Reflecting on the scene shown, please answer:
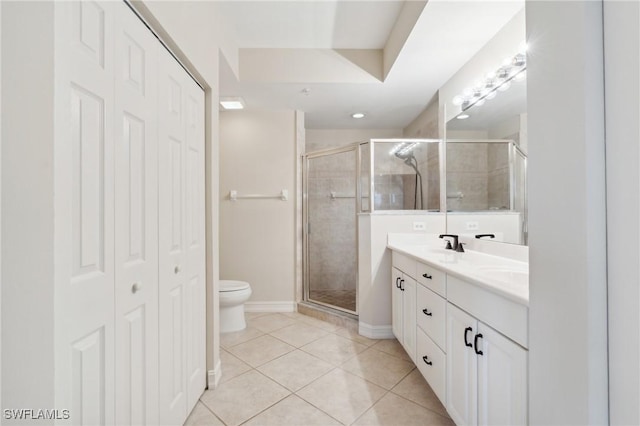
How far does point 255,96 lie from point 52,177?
7.92 feet

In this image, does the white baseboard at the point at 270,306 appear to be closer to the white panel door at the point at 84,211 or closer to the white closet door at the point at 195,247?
the white closet door at the point at 195,247

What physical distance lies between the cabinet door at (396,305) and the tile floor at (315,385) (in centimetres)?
15


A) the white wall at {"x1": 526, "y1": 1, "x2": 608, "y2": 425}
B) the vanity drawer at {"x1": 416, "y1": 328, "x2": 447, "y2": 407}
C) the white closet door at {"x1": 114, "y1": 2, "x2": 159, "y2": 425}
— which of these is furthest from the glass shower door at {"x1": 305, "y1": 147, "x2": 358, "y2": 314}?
the white wall at {"x1": 526, "y1": 1, "x2": 608, "y2": 425}

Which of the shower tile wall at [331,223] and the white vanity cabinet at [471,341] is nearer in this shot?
the white vanity cabinet at [471,341]

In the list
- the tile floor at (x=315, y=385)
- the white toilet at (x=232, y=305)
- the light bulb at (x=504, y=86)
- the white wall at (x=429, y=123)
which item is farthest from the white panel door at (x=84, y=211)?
the white wall at (x=429, y=123)

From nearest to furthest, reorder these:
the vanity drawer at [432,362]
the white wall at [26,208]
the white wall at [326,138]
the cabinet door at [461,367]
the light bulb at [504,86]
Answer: the white wall at [26,208] → the cabinet door at [461,367] → the vanity drawer at [432,362] → the light bulb at [504,86] → the white wall at [326,138]

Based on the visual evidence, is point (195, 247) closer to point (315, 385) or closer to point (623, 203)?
point (315, 385)

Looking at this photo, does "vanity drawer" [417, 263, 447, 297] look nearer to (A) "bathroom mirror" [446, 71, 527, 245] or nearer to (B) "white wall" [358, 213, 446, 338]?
(A) "bathroom mirror" [446, 71, 527, 245]

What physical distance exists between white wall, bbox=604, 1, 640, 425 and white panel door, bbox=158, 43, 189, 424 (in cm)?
142

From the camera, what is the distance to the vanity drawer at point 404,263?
191cm

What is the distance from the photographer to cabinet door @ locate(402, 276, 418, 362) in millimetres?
1875

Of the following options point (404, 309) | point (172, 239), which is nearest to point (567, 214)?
point (172, 239)

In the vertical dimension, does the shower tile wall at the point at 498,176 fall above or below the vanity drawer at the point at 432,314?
above

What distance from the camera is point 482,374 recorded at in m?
1.11
